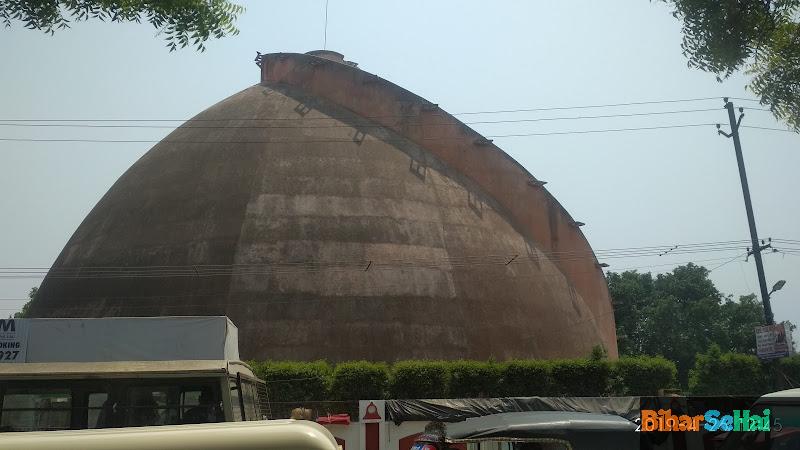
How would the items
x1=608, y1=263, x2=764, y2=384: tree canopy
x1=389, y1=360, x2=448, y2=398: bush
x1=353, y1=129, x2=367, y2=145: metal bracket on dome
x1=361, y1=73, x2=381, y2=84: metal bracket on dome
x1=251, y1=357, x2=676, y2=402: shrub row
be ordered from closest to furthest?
x1=251, y1=357, x2=676, y2=402: shrub row, x1=389, y1=360, x2=448, y2=398: bush, x1=353, y1=129, x2=367, y2=145: metal bracket on dome, x1=361, y1=73, x2=381, y2=84: metal bracket on dome, x1=608, y1=263, x2=764, y2=384: tree canopy

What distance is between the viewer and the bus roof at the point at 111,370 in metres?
7.66

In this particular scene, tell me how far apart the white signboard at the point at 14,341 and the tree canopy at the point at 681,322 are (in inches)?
1749

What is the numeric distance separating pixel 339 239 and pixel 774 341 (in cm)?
1407

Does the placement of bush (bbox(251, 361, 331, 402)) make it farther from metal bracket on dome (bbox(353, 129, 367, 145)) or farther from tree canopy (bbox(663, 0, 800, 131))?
tree canopy (bbox(663, 0, 800, 131))

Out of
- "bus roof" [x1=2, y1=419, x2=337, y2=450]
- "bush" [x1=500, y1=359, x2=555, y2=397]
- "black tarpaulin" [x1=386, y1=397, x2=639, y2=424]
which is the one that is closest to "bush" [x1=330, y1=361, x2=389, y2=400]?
"bush" [x1=500, y1=359, x2=555, y2=397]

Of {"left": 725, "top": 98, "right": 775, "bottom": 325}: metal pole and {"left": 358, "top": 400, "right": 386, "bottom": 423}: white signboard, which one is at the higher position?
{"left": 725, "top": 98, "right": 775, "bottom": 325}: metal pole

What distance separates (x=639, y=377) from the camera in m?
23.8

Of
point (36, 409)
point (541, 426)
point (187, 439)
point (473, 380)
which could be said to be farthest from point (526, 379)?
point (187, 439)

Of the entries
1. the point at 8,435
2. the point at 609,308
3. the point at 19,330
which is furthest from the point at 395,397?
the point at 8,435

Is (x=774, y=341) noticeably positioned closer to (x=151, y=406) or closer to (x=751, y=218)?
(x=751, y=218)

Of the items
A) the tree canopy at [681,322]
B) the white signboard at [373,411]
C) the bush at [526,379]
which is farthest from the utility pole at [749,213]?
the tree canopy at [681,322]

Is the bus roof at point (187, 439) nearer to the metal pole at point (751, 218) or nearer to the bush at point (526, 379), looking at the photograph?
the bush at point (526, 379)

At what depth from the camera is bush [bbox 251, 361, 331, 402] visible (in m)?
21.0

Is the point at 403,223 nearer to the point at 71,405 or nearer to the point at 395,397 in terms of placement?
the point at 395,397
